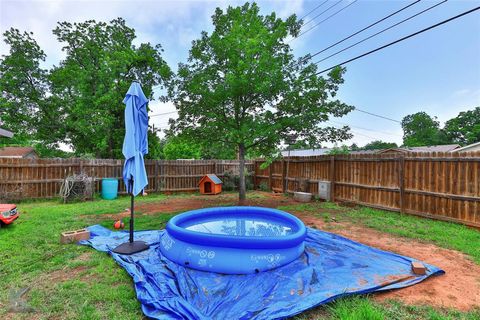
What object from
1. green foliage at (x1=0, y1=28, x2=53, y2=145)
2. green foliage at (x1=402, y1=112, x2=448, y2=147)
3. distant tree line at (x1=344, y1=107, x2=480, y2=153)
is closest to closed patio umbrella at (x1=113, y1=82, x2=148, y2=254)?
green foliage at (x1=0, y1=28, x2=53, y2=145)

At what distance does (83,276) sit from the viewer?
3.23 metres

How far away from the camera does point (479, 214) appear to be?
18.2ft

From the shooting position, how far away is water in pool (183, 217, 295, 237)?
507 cm

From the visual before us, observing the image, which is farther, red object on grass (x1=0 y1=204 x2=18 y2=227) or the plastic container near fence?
the plastic container near fence

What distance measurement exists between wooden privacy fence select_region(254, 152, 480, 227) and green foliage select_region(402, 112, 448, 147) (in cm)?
3895

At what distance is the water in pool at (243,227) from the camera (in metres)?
5.07

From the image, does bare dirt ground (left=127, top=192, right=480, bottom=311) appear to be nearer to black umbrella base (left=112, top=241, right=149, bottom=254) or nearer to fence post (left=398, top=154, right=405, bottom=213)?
fence post (left=398, top=154, right=405, bottom=213)

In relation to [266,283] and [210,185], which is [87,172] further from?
[266,283]

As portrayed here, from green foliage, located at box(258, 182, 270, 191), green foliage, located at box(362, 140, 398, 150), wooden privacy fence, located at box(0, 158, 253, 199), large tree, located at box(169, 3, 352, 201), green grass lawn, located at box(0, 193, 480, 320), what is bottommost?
green grass lawn, located at box(0, 193, 480, 320)

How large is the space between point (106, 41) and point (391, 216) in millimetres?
15464

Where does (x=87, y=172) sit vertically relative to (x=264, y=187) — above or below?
above

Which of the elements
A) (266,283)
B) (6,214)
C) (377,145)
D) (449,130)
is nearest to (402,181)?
(266,283)

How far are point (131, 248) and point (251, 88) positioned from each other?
581cm

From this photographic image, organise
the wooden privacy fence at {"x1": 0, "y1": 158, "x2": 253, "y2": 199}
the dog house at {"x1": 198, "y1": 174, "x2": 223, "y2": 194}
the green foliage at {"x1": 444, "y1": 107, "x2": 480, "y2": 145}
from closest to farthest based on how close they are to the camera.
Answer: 1. the wooden privacy fence at {"x1": 0, "y1": 158, "x2": 253, "y2": 199}
2. the dog house at {"x1": 198, "y1": 174, "x2": 223, "y2": 194}
3. the green foliage at {"x1": 444, "y1": 107, "x2": 480, "y2": 145}
